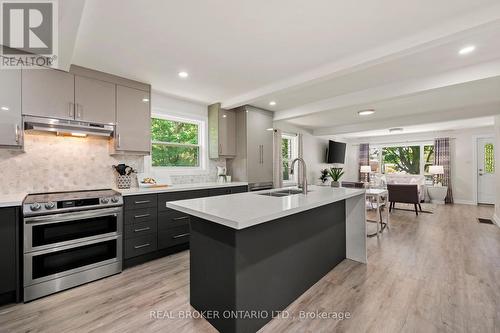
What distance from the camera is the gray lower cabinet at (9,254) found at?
6.09 ft

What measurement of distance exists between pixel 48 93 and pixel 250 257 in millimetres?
2696

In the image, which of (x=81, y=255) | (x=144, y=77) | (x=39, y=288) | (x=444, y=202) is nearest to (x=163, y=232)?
(x=81, y=255)

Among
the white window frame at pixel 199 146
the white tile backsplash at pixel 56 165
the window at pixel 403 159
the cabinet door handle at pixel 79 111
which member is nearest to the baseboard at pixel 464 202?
the window at pixel 403 159

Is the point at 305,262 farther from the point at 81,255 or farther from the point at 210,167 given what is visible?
the point at 210,167

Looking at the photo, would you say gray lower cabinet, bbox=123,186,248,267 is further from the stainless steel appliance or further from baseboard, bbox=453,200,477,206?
baseboard, bbox=453,200,477,206

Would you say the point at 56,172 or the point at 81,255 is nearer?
the point at 81,255

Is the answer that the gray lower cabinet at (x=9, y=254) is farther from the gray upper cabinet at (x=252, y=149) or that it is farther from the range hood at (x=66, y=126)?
the gray upper cabinet at (x=252, y=149)

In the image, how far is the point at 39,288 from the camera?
1980 mm

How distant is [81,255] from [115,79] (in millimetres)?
2098

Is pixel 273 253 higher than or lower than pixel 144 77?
lower

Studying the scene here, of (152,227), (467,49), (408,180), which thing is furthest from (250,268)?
(408,180)

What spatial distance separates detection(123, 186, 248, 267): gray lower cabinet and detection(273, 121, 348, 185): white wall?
13.3ft

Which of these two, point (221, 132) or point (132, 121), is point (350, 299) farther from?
point (132, 121)

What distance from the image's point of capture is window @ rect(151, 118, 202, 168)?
3572mm
